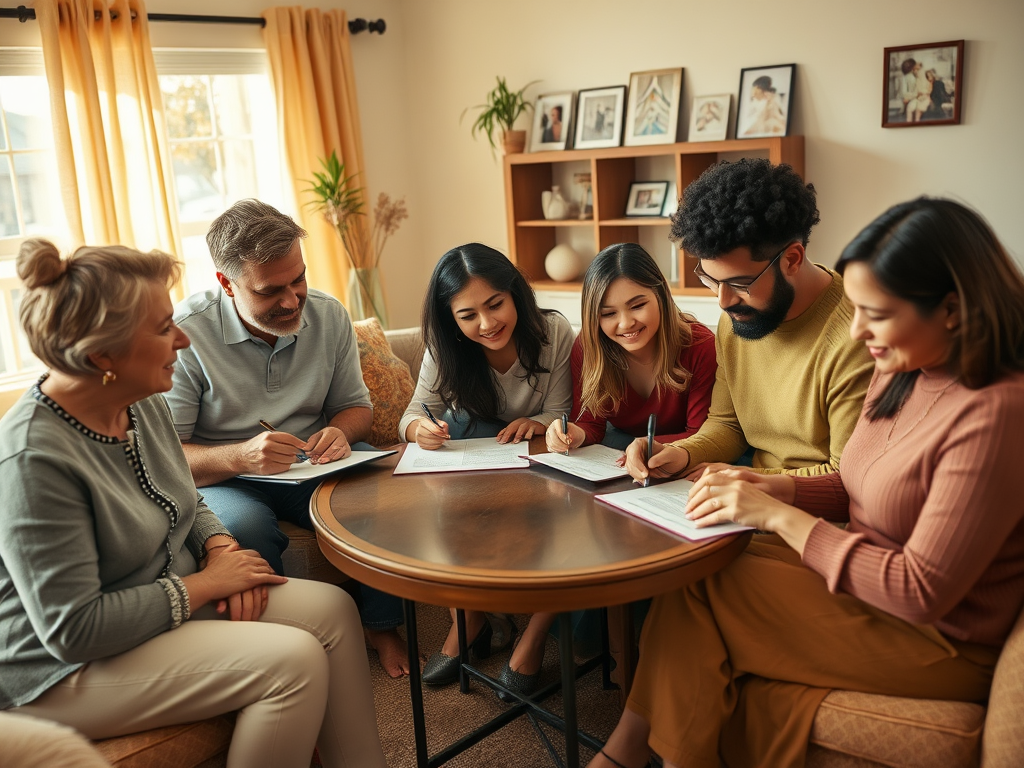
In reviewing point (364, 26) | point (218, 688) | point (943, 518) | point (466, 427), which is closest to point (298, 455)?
point (466, 427)

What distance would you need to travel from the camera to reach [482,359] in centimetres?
254

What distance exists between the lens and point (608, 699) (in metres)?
2.28

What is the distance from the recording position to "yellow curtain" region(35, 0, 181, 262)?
3.79 metres

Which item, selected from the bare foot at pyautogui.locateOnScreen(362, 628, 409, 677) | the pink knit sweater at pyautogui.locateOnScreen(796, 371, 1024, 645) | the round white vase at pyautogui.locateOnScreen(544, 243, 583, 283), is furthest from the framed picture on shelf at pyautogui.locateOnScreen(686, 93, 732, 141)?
the pink knit sweater at pyautogui.locateOnScreen(796, 371, 1024, 645)

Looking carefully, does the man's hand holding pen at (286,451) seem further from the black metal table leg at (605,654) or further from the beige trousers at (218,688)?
the black metal table leg at (605,654)

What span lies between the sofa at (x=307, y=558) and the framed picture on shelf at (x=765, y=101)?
1.79 metres

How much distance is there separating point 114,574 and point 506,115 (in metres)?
3.70

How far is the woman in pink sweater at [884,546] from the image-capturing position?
4.26 ft

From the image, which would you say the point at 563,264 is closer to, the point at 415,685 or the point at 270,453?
the point at 270,453

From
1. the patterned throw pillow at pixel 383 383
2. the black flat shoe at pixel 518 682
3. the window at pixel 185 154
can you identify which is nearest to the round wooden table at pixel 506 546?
the black flat shoe at pixel 518 682

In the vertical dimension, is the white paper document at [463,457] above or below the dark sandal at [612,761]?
above

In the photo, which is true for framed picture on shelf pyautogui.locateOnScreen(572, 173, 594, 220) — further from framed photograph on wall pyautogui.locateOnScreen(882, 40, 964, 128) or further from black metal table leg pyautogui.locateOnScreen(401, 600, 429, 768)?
black metal table leg pyautogui.locateOnScreen(401, 600, 429, 768)

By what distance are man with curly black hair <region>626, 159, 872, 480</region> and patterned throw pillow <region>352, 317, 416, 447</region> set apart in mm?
1326

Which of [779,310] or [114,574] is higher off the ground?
[779,310]
